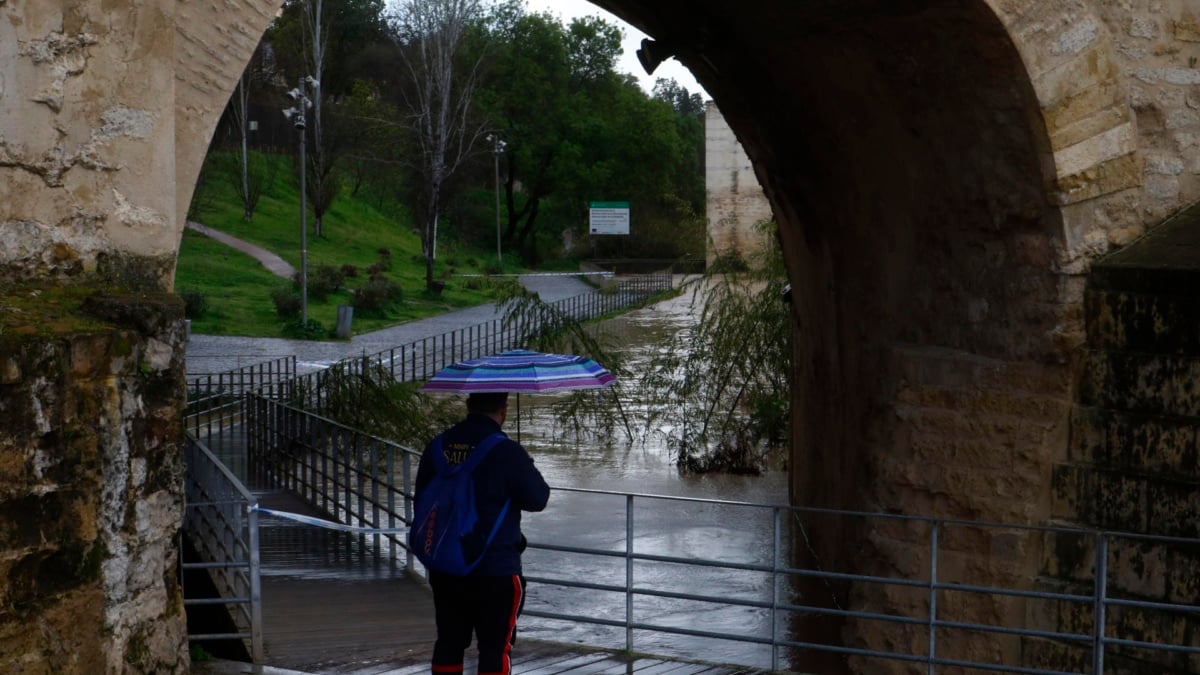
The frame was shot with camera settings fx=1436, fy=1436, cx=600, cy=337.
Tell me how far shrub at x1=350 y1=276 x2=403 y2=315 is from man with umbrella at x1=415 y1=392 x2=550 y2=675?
85.5 feet

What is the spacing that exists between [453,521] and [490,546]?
0.15 meters

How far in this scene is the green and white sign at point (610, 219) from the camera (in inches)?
1912

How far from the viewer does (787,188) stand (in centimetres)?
980

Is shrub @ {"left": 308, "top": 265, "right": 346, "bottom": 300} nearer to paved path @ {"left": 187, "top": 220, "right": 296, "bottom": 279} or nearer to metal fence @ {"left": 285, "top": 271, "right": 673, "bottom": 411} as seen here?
paved path @ {"left": 187, "top": 220, "right": 296, "bottom": 279}

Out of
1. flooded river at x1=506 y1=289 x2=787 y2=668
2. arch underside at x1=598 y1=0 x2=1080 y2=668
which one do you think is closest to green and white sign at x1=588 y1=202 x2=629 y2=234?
flooded river at x1=506 y1=289 x2=787 y2=668

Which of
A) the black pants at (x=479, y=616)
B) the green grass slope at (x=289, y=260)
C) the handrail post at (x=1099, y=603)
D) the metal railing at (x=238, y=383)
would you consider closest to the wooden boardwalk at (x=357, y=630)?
the black pants at (x=479, y=616)

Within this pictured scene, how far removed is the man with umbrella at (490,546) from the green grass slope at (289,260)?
21917 millimetres

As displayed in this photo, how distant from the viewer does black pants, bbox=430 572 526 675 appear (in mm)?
4785

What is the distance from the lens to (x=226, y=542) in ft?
27.7

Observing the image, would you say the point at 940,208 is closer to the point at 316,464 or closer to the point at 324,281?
the point at 316,464

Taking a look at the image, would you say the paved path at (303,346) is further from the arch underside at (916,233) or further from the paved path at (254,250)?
the arch underside at (916,233)

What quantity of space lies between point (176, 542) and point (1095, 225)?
15.4 ft

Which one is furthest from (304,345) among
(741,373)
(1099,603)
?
(1099,603)

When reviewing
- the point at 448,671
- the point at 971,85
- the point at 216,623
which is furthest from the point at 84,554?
the point at 971,85
